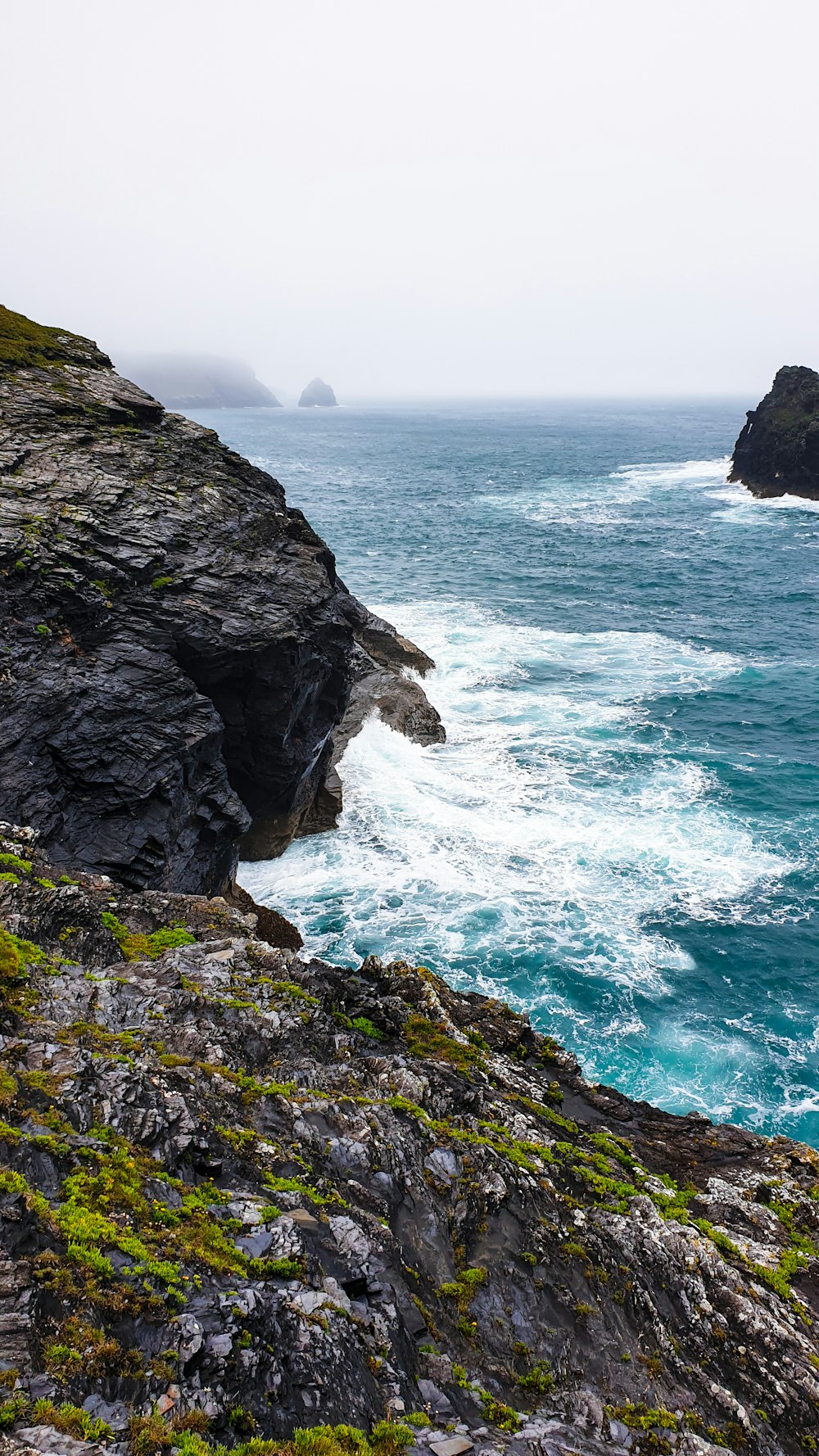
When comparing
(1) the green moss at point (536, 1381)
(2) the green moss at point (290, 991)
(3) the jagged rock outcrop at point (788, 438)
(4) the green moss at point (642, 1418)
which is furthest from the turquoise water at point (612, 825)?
(3) the jagged rock outcrop at point (788, 438)

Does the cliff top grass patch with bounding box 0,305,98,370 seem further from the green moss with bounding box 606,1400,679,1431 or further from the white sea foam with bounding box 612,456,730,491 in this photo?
the white sea foam with bounding box 612,456,730,491

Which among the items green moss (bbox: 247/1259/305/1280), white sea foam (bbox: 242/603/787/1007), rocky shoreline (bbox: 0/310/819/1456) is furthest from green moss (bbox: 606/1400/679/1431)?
white sea foam (bbox: 242/603/787/1007)

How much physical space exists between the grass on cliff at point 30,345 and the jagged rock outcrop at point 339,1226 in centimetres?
2540

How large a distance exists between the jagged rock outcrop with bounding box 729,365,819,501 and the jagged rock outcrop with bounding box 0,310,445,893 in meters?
103

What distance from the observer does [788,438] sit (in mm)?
113625

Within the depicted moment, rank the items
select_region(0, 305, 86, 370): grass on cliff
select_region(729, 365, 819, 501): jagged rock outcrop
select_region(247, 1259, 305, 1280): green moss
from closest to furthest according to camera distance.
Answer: select_region(247, 1259, 305, 1280): green moss
select_region(0, 305, 86, 370): grass on cliff
select_region(729, 365, 819, 501): jagged rock outcrop

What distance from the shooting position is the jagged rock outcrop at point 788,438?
11162 centimetres

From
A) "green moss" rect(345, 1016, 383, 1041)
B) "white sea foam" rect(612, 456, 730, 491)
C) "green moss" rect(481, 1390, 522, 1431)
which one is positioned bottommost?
"green moss" rect(481, 1390, 522, 1431)

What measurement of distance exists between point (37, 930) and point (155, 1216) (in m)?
7.40

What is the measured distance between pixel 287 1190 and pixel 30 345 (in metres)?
37.5

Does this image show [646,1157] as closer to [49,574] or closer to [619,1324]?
[619,1324]

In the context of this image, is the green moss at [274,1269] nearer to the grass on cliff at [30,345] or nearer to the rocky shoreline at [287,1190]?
the rocky shoreline at [287,1190]

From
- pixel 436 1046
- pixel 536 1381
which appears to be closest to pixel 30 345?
pixel 436 1046

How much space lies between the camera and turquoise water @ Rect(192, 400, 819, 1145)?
90.3ft
